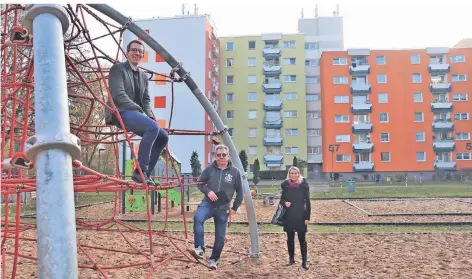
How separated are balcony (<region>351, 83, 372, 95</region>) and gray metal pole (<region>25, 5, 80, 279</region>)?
45.0 meters

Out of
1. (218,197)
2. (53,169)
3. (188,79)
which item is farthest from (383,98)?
(53,169)

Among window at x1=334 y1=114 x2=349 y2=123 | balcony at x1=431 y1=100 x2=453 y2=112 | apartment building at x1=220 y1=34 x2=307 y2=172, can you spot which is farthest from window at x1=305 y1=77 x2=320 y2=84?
balcony at x1=431 y1=100 x2=453 y2=112

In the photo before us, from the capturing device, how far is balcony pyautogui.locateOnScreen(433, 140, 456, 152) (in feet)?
140

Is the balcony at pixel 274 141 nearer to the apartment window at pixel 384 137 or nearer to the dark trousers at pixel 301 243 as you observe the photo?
the apartment window at pixel 384 137

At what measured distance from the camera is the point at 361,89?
1732 inches

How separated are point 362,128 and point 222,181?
40903 millimetres

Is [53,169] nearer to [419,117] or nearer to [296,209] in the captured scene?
[296,209]

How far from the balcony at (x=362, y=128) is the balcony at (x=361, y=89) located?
3.45 meters

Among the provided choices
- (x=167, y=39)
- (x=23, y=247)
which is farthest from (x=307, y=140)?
(x=23, y=247)

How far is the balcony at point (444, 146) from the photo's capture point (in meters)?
42.6

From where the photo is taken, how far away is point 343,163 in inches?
1725

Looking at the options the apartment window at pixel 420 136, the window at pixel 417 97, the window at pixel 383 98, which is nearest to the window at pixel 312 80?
the window at pixel 383 98

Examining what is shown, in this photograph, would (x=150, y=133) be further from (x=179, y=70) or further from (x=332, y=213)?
(x=332, y=213)

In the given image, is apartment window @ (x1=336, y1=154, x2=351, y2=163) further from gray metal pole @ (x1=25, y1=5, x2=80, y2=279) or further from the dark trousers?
gray metal pole @ (x1=25, y1=5, x2=80, y2=279)
